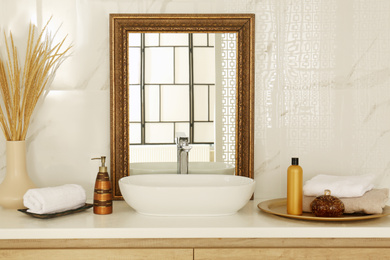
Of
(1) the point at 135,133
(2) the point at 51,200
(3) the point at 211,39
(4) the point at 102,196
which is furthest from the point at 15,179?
→ (3) the point at 211,39

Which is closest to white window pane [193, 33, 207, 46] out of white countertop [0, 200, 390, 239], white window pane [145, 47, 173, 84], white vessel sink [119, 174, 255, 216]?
white window pane [145, 47, 173, 84]

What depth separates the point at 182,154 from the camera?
6.25ft

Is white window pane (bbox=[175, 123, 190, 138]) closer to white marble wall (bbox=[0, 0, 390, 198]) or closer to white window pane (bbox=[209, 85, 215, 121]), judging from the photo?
white window pane (bbox=[209, 85, 215, 121])

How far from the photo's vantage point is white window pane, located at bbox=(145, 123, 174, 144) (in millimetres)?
1910

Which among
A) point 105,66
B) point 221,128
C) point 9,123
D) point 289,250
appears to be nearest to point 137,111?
point 105,66

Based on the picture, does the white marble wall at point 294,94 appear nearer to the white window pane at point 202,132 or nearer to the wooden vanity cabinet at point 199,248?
the white window pane at point 202,132

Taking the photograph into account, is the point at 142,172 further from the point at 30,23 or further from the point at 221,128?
the point at 30,23

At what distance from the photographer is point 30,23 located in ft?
6.28

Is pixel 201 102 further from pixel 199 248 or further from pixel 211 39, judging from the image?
pixel 199 248

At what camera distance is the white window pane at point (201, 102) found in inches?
75.4

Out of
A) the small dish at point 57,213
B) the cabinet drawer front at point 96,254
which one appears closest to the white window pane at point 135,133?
the small dish at point 57,213

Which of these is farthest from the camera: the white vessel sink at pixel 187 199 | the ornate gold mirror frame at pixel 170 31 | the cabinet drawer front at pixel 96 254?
the ornate gold mirror frame at pixel 170 31

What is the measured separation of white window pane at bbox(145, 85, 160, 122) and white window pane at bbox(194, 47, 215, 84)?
0.18 m

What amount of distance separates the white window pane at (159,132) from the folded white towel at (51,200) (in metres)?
0.41
